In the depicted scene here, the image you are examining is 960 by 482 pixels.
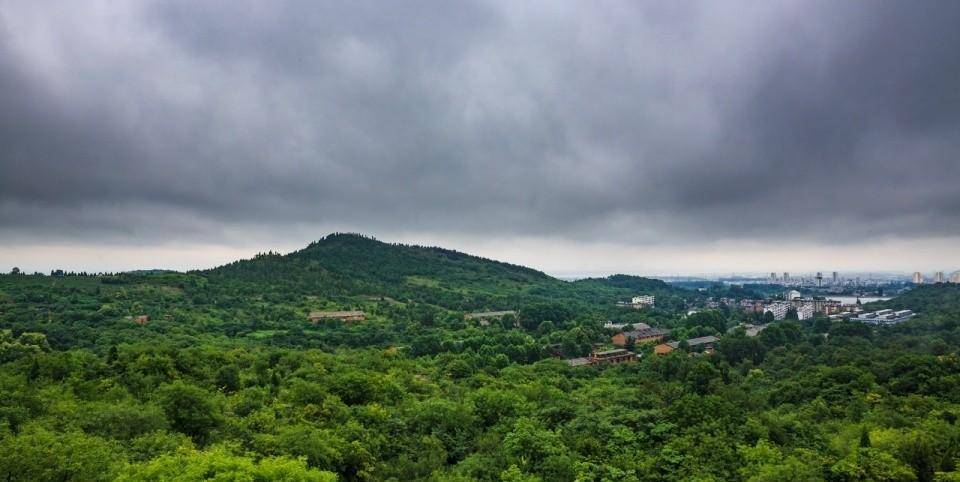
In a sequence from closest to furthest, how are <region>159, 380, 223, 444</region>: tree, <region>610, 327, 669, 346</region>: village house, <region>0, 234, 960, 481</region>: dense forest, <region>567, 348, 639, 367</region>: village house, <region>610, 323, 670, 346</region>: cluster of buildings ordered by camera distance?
<region>0, 234, 960, 481</region>: dense forest
<region>159, 380, 223, 444</region>: tree
<region>567, 348, 639, 367</region>: village house
<region>610, 323, 670, 346</region>: cluster of buildings
<region>610, 327, 669, 346</region>: village house

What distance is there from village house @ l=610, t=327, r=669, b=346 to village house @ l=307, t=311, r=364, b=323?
1717 inches

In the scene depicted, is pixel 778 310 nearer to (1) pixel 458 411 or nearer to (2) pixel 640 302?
(2) pixel 640 302

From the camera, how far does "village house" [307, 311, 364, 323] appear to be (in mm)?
86875

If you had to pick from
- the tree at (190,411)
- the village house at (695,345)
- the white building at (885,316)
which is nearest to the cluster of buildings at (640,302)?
the white building at (885,316)

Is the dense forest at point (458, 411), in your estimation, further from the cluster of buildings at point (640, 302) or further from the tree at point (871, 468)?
the cluster of buildings at point (640, 302)

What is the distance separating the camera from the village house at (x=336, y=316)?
8688 cm

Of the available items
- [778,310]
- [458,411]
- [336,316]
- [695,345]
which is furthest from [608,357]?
[778,310]

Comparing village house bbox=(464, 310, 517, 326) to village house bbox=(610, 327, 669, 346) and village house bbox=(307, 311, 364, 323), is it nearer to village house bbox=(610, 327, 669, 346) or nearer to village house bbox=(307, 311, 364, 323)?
village house bbox=(307, 311, 364, 323)

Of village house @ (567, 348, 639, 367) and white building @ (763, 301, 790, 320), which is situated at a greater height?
white building @ (763, 301, 790, 320)

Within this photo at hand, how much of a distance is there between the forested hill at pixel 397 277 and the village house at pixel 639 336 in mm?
38163

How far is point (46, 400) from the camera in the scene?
24.5 meters

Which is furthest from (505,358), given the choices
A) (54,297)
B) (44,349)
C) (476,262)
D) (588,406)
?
(476,262)

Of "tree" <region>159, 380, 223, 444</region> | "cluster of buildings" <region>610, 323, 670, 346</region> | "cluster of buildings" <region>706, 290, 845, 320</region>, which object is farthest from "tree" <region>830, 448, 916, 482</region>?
"cluster of buildings" <region>706, 290, 845, 320</region>

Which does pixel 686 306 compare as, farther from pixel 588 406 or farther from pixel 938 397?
pixel 588 406
